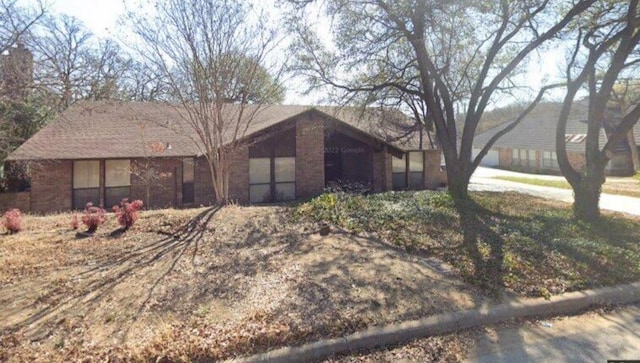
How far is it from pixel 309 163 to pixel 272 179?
182 centimetres

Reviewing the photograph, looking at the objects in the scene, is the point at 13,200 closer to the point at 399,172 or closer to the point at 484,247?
the point at 399,172

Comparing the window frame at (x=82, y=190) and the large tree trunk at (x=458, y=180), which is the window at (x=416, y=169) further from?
the window frame at (x=82, y=190)

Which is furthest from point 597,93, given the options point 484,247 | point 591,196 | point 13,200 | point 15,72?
point 13,200

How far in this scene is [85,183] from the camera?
15.4 metres

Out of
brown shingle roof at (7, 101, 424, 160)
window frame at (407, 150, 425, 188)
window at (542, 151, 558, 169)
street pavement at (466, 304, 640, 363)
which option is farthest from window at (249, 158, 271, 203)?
window at (542, 151, 558, 169)

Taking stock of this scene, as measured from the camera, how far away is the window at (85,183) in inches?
601

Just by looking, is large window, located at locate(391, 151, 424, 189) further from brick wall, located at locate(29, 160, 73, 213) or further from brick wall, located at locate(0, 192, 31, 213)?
brick wall, located at locate(0, 192, 31, 213)

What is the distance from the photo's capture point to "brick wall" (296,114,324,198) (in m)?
16.8

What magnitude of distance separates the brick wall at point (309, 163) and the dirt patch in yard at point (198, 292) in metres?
9.47

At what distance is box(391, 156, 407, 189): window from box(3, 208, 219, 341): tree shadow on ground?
14104 mm

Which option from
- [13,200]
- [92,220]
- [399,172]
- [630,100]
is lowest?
[13,200]

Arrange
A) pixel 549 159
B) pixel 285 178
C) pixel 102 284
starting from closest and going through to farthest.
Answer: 1. pixel 102 284
2. pixel 285 178
3. pixel 549 159

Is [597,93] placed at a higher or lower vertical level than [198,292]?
higher

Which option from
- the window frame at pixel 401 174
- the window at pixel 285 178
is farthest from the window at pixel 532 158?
the window at pixel 285 178
